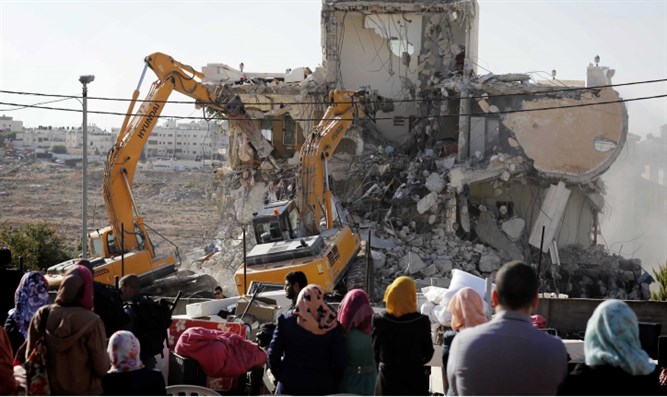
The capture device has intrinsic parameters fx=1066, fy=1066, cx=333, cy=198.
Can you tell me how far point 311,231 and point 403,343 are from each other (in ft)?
51.2

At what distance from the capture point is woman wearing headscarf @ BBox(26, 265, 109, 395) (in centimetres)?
689

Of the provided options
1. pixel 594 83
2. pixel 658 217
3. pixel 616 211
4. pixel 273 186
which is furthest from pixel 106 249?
pixel 658 217

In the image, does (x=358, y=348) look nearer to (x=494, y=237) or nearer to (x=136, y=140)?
(x=136, y=140)

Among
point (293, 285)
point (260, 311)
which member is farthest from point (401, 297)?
point (260, 311)

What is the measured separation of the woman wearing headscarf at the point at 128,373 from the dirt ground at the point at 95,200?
46.5 meters

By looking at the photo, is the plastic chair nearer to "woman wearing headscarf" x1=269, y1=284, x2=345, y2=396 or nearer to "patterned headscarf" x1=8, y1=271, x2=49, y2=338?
"woman wearing headscarf" x1=269, y1=284, x2=345, y2=396

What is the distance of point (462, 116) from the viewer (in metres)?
32.0

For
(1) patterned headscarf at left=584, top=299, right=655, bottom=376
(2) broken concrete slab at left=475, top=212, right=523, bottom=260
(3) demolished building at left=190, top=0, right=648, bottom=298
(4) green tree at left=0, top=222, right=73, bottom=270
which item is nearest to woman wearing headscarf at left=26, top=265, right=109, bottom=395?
(1) patterned headscarf at left=584, top=299, right=655, bottom=376

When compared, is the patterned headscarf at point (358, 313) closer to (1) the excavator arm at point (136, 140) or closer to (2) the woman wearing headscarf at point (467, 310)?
(2) the woman wearing headscarf at point (467, 310)

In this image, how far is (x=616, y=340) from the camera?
586cm

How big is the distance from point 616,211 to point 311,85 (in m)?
11.5

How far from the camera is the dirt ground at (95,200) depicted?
6091cm

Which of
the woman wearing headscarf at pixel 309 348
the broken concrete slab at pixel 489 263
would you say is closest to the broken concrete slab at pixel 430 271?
the broken concrete slab at pixel 489 263

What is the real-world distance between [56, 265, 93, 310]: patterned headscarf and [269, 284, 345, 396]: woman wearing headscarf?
1380mm
